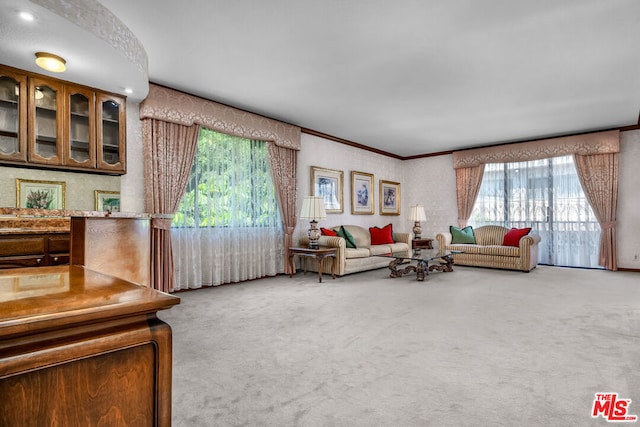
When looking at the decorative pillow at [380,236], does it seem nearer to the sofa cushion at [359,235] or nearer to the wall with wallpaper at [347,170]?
the sofa cushion at [359,235]

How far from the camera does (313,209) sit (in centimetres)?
556

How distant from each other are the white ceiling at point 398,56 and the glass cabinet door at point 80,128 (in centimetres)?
32

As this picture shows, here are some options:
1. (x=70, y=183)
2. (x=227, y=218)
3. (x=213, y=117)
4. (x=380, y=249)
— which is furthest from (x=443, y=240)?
(x=70, y=183)

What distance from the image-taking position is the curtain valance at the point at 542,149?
6.27m

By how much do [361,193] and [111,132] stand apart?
5.02 metres

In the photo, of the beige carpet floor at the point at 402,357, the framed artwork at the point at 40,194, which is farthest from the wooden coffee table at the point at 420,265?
the framed artwork at the point at 40,194

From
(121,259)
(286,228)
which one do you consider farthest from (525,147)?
(121,259)

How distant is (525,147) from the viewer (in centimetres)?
705

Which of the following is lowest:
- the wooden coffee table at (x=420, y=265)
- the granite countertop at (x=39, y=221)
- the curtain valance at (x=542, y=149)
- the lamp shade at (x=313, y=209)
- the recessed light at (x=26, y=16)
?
the wooden coffee table at (x=420, y=265)

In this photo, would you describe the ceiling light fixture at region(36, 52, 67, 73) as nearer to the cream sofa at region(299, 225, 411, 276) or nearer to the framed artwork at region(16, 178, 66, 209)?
the framed artwork at region(16, 178, 66, 209)

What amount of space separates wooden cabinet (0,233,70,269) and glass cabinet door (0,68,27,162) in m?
1.15

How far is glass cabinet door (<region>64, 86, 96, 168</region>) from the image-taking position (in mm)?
3502

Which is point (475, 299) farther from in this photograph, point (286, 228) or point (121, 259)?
point (121, 259)
